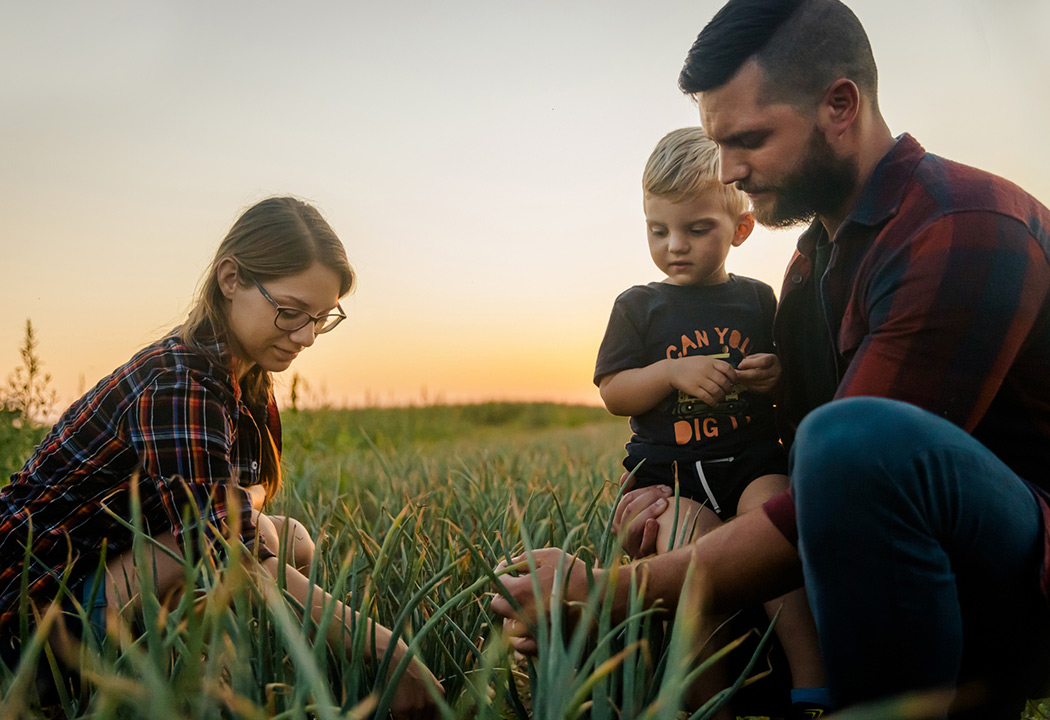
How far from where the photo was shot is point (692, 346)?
5.94 feet

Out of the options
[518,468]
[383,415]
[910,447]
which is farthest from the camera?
[383,415]

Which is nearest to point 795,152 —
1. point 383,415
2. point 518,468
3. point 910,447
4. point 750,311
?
point 750,311

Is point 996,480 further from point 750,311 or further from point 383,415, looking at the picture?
point 383,415

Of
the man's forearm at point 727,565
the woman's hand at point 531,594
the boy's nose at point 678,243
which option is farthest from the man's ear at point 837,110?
the woman's hand at point 531,594

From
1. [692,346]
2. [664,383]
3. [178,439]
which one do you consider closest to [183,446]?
[178,439]

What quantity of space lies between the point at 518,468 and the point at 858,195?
80.9 inches

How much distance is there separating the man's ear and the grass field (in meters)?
0.80

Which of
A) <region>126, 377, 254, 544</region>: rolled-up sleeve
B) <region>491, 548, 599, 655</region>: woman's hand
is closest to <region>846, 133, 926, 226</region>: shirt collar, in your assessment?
<region>491, 548, 599, 655</region>: woman's hand

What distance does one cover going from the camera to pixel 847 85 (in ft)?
4.79

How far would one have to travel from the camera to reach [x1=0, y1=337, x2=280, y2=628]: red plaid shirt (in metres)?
1.37

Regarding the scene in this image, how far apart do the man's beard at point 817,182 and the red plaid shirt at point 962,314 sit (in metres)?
0.15

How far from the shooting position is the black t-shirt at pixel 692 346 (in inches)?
68.5

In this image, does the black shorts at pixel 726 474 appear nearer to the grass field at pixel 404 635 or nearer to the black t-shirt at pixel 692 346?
the black t-shirt at pixel 692 346

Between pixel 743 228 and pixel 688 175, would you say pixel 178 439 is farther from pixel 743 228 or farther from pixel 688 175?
pixel 743 228
